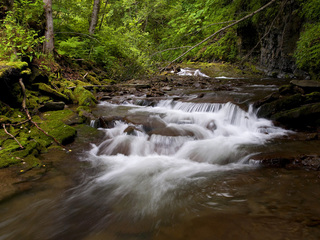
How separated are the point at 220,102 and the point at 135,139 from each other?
11.8 feet

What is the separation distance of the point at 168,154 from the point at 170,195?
64.7 inches

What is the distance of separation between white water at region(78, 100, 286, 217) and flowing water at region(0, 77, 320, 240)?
2 centimetres

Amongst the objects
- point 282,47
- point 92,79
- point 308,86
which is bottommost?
point 308,86

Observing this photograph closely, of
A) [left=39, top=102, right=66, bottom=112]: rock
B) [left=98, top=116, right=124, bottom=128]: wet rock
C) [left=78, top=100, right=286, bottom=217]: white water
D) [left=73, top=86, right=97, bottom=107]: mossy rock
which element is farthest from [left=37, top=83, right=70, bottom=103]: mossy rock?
[left=78, top=100, right=286, bottom=217]: white water

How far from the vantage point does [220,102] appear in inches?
267

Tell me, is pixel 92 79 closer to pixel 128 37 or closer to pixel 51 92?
pixel 51 92

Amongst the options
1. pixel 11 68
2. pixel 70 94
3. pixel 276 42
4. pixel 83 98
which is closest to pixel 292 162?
pixel 11 68

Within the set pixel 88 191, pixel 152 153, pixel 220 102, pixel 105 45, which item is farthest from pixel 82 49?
pixel 88 191

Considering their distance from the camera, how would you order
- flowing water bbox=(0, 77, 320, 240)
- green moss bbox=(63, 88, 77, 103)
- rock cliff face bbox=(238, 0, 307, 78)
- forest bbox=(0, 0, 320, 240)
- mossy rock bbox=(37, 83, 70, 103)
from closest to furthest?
flowing water bbox=(0, 77, 320, 240)
forest bbox=(0, 0, 320, 240)
mossy rock bbox=(37, 83, 70, 103)
green moss bbox=(63, 88, 77, 103)
rock cliff face bbox=(238, 0, 307, 78)

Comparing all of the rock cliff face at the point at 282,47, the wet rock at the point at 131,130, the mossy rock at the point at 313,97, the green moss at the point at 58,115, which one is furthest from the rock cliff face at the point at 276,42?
the green moss at the point at 58,115

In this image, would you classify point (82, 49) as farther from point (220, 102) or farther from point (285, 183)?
point (285, 183)

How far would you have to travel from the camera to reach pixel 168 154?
4344 millimetres

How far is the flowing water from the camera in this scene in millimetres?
1928

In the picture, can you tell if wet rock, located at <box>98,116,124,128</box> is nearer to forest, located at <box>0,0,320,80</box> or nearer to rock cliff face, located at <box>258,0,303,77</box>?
forest, located at <box>0,0,320,80</box>
